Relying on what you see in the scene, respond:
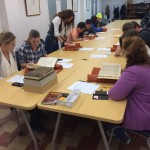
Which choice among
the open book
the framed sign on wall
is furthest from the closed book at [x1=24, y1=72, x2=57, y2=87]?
the framed sign on wall

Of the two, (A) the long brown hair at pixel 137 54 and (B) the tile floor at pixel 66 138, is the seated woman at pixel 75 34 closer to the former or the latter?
(B) the tile floor at pixel 66 138

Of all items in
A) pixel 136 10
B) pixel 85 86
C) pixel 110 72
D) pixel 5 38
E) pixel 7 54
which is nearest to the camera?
pixel 85 86

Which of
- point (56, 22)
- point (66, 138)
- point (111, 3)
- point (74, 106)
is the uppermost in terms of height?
point (111, 3)

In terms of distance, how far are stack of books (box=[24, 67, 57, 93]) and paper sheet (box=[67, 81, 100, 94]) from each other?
22 centimetres

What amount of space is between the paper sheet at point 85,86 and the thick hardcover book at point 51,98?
203 mm

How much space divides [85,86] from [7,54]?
1.21 meters

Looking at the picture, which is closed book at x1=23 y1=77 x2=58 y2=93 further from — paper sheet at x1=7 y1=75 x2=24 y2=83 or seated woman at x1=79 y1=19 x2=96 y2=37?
seated woman at x1=79 y1=19 x2=96 y2=37

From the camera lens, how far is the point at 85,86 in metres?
1.84

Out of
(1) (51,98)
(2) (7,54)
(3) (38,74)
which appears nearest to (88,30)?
(2) (7,54)

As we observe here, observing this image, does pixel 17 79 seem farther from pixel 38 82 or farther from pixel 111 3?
pixel 111 3

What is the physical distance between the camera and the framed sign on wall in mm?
4656

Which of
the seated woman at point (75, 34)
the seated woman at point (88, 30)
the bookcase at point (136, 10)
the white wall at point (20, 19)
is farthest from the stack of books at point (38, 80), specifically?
the bookcase at point (136, 10)

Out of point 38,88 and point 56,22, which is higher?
point 56,22

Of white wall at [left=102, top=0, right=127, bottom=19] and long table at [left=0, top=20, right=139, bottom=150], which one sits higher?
white wall at [left=102, top=0, right=127, bottom=19]
